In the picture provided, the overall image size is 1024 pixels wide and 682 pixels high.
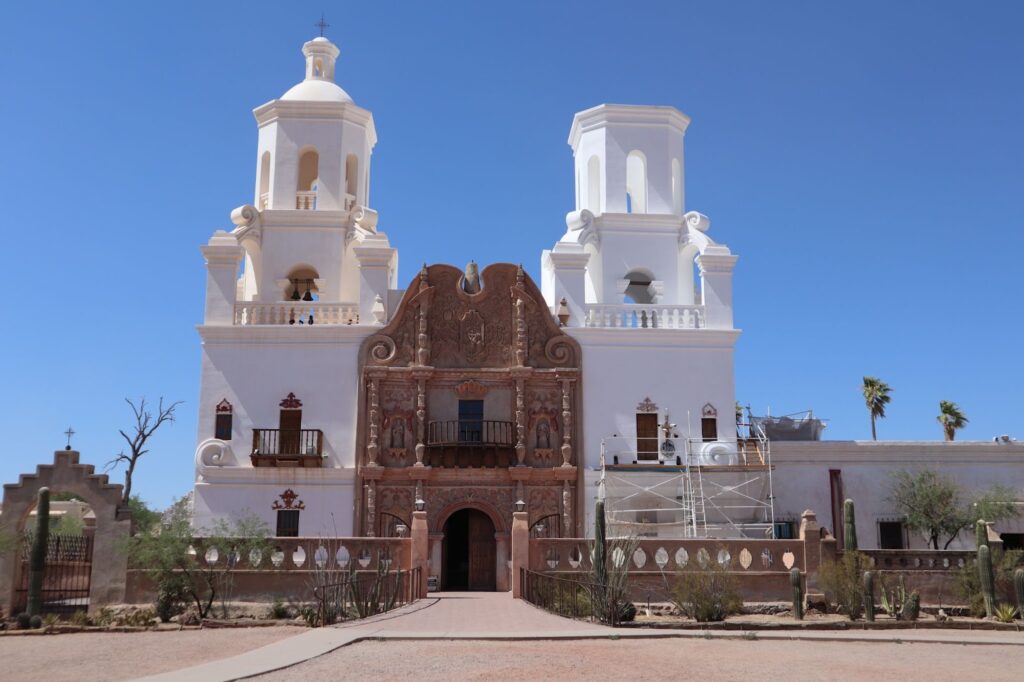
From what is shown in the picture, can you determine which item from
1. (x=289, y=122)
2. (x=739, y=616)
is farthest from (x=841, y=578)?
(x=289, y=122)

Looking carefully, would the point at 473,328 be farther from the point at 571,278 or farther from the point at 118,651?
the point at 118,651

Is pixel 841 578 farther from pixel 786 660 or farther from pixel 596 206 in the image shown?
pixel 596 206

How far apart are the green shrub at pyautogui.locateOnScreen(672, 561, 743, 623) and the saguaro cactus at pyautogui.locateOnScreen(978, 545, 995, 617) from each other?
5708 millimetres

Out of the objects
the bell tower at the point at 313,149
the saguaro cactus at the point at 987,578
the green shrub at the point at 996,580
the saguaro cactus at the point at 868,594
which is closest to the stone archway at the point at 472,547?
the bell tower at the point at 313,149

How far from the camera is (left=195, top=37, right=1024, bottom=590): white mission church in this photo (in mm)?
31797

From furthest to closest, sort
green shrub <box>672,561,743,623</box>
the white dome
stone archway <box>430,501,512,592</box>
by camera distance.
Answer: the white dome, stone archway <box>430,501,512,592</box>, green shrub <box>672,561,743,623</box>

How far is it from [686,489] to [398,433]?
29.5 feet

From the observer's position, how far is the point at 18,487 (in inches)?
1077

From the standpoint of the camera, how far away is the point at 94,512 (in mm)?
26938

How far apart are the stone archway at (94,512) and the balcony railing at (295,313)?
25.0 feet

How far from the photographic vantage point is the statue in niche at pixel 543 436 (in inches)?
1287

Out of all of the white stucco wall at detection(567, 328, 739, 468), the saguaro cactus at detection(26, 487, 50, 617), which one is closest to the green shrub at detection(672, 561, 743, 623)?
the white stucco wall at detection(567, 328, 739, 468)

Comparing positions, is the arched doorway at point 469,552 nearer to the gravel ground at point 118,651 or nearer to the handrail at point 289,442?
the handrail at point 289,442

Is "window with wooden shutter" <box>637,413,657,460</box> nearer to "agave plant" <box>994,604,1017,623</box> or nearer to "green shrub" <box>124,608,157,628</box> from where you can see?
"agave plant" <box>994,604,1017,623</box>
